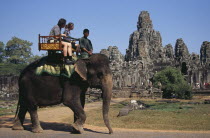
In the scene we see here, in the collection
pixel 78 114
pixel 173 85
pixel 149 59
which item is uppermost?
pixel 149 59

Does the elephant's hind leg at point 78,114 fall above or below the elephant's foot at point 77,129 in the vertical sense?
above

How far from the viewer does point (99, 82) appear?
329 inches

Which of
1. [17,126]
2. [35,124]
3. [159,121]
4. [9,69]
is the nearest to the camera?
[35,124]

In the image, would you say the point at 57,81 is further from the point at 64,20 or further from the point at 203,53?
the point at 203,53

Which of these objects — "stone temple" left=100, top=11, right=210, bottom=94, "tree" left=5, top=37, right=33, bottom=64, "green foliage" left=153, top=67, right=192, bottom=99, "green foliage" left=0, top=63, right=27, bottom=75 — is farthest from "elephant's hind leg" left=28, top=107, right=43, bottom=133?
"tree" left=5, top=37, right=33, bottom=64

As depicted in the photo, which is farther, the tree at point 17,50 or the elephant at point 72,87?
the tree at point 17,50

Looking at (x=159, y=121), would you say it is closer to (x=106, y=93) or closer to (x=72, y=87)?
(x=106, y=93)

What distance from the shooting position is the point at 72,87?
8.37m

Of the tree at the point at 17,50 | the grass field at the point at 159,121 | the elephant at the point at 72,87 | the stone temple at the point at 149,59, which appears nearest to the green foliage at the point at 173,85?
the stone temple at the point at 149,59

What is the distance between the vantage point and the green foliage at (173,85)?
36.7 metres

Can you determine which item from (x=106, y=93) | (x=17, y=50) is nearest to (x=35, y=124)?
(x=106, y=93)

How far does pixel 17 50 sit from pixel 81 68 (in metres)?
74.2

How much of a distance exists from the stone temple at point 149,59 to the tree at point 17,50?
25.5 meters

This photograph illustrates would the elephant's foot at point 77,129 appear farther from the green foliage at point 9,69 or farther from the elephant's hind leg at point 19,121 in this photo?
the green foliage at point 9,69
